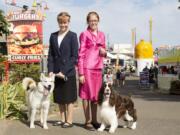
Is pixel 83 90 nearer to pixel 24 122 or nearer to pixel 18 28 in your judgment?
pixel 24 122

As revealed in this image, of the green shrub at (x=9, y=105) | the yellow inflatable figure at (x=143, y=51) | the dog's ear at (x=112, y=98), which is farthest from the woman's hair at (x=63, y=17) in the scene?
the yellow inflatable figure at (x=143, y=51)

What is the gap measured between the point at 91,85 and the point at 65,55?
0.77 meters

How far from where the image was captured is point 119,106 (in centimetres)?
904

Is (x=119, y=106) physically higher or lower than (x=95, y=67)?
lower

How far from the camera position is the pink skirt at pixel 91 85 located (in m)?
9.01

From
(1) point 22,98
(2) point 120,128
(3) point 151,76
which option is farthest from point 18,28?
(2) point 120,128

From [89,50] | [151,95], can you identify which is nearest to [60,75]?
[89,50]

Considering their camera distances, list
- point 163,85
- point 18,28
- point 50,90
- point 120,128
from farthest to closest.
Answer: point 18,28, point 163,85, point 120,128, point 50,90

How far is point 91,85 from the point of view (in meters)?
9.02

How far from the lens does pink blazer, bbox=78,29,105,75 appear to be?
29.5ft

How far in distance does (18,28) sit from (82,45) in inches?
1599

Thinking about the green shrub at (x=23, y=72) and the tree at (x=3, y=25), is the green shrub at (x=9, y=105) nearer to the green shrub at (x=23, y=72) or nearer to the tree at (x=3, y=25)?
the tree at (x=3, y=25)

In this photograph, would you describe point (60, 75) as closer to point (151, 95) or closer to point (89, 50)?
point (89, 50)

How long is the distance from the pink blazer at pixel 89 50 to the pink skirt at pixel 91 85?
0.11 metres
